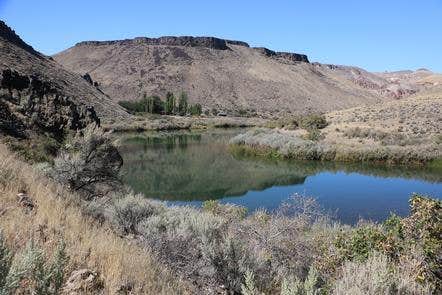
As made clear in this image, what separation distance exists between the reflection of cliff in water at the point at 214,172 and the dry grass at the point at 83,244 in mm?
19229

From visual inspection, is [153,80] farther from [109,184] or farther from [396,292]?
[396,292]

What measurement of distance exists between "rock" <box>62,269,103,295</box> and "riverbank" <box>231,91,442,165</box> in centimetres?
3481

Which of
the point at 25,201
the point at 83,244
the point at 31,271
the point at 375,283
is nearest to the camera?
the point at 31,271

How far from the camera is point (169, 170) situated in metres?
35.6

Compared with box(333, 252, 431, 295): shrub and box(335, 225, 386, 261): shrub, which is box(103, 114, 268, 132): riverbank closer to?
box(335, 225, 386, 261): shrub

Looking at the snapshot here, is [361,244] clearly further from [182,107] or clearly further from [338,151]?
[182,107]

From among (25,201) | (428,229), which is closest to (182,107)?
(25,201)

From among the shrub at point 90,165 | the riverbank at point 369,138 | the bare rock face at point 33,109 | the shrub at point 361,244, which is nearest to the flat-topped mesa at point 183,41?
the riverbank at point 369,138

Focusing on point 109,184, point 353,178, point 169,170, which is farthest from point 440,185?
point 109,184

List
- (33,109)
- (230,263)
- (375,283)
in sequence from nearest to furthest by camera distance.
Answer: (375,283), (230,263), (33,109)

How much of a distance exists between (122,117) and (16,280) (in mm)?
82494

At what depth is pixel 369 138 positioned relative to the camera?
4372cm

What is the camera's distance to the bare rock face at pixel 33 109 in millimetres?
15016

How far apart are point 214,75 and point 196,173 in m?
121
